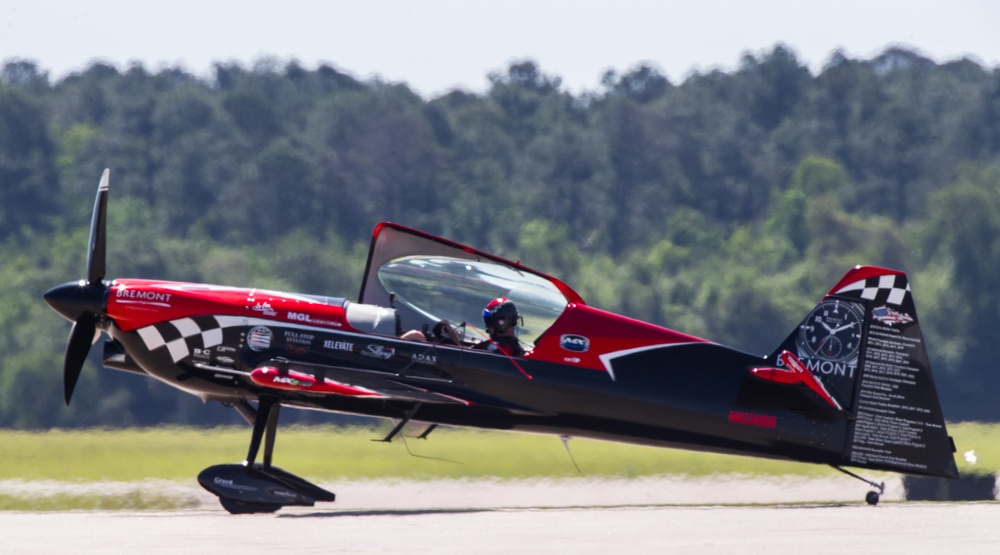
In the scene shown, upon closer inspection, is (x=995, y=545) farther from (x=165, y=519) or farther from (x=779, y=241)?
(x=779, y=241)

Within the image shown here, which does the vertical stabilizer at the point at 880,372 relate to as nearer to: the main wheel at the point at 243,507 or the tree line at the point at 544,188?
the main wheel at the point at 243,507

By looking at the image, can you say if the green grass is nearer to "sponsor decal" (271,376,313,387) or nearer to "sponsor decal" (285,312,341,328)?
"sponsor decal" (285,312,341,328)

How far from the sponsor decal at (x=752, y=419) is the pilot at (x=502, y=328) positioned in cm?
219

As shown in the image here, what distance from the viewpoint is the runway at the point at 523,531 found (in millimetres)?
10383

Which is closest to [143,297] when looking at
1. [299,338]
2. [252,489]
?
[299,338]

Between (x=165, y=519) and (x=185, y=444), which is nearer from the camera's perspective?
(x=165, y=519)

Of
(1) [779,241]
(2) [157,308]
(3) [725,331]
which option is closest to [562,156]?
(1) [779,241]

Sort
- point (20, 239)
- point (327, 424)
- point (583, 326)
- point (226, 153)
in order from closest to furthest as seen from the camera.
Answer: point (583, 326), point (327, 424), point (20, 239), point (226, 153)

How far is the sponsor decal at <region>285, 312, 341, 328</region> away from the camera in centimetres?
1361

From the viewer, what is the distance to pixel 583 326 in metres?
13.7

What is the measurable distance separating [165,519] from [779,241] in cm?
3360

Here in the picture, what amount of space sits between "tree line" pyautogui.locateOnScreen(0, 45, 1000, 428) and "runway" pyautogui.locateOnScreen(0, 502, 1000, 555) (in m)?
7.83

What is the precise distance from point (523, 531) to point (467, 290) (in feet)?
10.3

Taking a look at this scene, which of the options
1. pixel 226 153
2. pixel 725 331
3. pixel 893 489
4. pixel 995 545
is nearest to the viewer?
pixel 995 545
